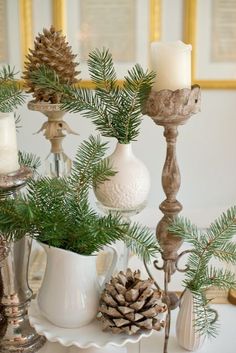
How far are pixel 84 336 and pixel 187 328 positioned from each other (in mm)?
175

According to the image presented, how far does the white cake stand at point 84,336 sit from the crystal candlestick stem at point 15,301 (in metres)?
0.06

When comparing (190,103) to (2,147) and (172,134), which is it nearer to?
(172,134)

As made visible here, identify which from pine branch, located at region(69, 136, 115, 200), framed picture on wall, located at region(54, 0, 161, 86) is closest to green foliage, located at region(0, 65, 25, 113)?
pine branch, located at region(69, 136, 115, 200)

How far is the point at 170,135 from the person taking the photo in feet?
2.54

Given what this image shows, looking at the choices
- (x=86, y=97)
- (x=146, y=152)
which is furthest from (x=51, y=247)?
(x=146, y=152)

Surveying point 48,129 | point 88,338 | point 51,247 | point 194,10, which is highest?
point 194,10

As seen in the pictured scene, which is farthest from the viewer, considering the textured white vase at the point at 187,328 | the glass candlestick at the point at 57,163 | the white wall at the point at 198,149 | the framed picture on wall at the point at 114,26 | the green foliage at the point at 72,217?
the white wall at the point at 198,149

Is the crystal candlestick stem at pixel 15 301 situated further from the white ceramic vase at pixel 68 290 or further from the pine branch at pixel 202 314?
the pine branch at pixel 202 314

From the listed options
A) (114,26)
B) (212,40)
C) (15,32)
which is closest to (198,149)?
(212,40)

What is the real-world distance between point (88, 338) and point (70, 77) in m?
0.43

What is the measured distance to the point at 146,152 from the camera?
1797mm

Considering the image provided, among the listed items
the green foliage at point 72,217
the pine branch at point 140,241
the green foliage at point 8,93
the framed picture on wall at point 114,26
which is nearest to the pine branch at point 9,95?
the green foliage at point 8,93

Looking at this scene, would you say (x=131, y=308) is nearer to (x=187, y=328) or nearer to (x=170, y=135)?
(x=187, y=328)

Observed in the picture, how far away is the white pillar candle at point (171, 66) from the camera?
0.75 m
